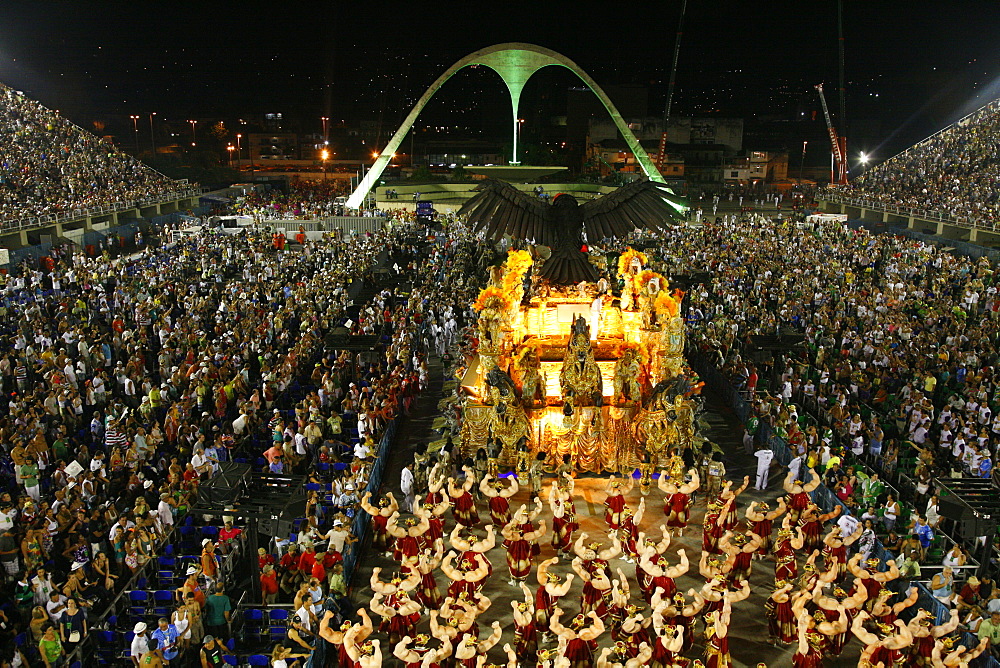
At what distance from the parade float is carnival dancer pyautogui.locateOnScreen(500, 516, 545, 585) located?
11.2ft

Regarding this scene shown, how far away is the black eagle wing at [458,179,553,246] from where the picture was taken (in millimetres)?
15828

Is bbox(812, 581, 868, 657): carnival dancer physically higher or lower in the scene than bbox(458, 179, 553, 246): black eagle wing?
lower

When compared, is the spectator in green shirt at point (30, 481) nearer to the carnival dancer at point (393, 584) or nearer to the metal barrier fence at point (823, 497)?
the carnival dancer at point (393, 584)

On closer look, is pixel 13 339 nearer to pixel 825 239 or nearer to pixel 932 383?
pixel 932 383

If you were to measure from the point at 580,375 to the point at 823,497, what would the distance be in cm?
468

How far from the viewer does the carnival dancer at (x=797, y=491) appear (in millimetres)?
11812

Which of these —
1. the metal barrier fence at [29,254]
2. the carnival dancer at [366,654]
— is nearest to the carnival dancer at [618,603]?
the carnival dancer at [366,654]

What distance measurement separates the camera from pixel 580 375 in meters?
14.8

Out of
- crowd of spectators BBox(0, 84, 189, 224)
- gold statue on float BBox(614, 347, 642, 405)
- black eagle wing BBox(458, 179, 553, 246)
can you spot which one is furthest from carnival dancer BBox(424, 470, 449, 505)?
crowd of spectators BBox(0, 84, 189, 224)

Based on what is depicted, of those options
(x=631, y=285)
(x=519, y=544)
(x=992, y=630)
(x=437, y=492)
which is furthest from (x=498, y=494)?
(x=992, y=630)

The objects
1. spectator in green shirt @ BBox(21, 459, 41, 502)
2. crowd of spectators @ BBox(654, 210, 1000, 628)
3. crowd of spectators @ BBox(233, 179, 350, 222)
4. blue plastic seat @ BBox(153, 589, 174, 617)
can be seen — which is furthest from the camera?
crowd of spectators @ BBox(233, 179, 350, 222)

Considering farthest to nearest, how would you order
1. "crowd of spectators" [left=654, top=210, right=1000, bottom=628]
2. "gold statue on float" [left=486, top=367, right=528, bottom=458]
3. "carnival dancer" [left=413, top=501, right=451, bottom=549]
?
"gold statue on float" [left=486, top=367, right=528, bottom=458] < "crowd of spectators" [left=654, top=210, right=1000, bottom=628] < "carnival dancer" [left=413, top=501, right=451, bottom=549]

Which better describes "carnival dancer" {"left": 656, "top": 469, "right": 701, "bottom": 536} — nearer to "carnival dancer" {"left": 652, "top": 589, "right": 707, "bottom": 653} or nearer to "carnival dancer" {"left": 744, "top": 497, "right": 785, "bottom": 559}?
"carnival dancer" {"left": 744, "top": 497, "right": 785, "bottom": 559}

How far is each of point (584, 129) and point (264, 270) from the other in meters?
61.8
